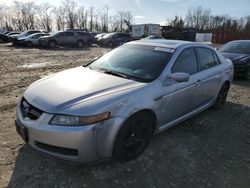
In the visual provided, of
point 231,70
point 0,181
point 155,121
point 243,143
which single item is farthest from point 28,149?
point 231,70

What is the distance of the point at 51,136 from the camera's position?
8.82ft

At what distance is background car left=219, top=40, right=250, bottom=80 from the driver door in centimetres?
547

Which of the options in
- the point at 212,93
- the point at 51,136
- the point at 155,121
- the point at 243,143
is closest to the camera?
the point at 51,136

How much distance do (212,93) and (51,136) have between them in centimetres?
352

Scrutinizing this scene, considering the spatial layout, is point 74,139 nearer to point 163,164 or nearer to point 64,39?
point 163,164

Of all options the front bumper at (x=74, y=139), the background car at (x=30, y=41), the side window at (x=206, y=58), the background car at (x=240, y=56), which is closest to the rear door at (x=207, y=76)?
the side window at (x=206, y=58)

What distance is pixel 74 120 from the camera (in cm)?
269

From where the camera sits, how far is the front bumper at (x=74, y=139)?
2654 mm

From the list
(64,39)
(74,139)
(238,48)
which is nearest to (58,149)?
(74,139)

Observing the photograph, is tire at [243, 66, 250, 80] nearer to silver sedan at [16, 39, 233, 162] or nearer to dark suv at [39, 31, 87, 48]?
silver sedan at [16, 39, 233, 162]

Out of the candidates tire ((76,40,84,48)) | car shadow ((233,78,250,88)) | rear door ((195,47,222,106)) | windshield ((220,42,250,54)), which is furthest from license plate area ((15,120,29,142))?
A: tire ((76,40,84,48))

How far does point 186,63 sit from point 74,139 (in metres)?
2.44

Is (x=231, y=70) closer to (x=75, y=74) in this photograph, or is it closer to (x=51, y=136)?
(x=75, y=74)

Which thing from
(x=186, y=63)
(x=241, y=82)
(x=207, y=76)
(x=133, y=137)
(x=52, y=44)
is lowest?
(x=241, y=82)
